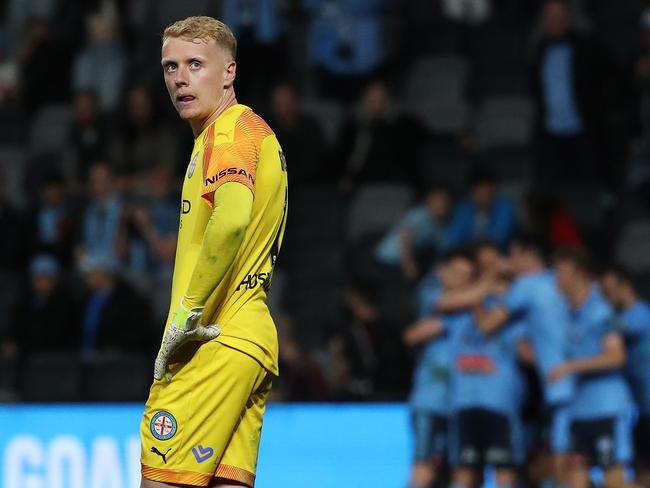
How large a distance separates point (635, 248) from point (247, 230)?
8999 mm

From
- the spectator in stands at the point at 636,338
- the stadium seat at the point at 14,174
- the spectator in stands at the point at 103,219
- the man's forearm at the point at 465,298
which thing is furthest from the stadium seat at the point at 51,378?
the spectator in stands at the point at 636,338

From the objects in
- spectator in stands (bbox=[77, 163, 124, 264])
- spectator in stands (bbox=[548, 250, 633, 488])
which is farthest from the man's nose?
spectator in stands (bbox=[77, 163, 124, 264])

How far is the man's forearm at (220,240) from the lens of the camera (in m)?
4.44

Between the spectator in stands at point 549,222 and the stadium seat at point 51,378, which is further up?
the spectator in stands at point 549,222

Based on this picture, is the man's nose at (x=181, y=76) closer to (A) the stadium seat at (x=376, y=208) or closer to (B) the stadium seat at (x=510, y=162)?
(A) the stadium seat at (x=376, y=208)

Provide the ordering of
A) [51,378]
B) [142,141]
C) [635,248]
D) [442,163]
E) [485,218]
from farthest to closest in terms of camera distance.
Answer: [142,141], [442,163], [635,248], [485,218], [51,378]

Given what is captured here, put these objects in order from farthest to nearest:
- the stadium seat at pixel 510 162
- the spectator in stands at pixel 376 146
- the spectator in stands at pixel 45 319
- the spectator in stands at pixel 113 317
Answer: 1. the stadium seat at pixel 510 162
2. the spectator in stands at pixel 376 146
3. the spectator in stands at pixel 45 319
4. the spectator in stands at pixel 113 317

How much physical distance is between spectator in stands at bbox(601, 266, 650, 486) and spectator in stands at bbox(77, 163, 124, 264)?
16.0 ft

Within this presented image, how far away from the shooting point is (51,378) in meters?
12.1

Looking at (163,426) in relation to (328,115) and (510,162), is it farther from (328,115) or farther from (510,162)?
(328,115)

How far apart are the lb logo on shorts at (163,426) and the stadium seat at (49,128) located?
36.0 ft

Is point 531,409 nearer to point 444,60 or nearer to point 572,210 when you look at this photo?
point 572,210

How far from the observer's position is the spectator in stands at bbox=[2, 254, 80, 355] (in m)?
12.6

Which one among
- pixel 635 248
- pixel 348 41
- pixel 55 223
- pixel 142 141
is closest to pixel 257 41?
pixel 348 41
